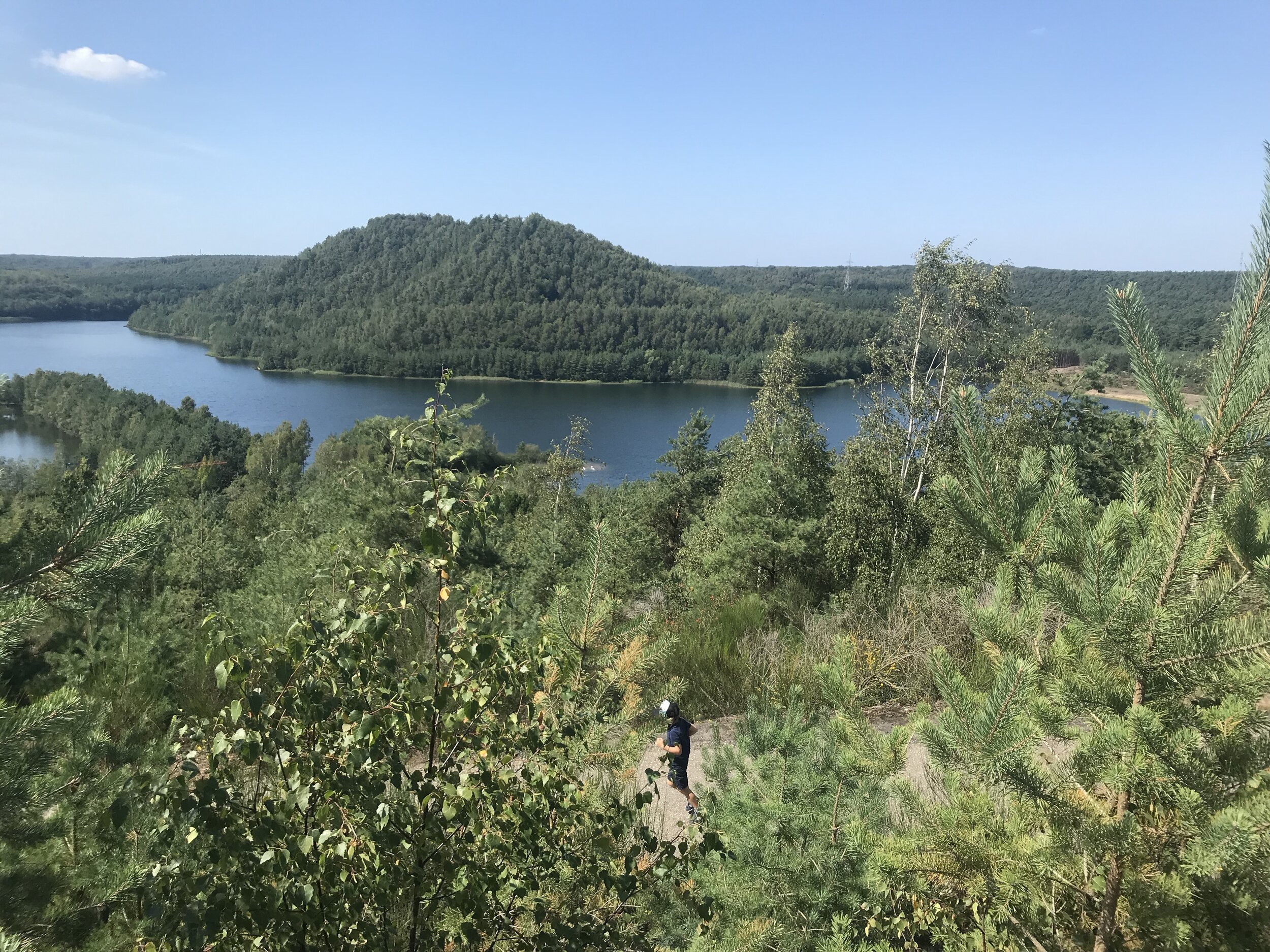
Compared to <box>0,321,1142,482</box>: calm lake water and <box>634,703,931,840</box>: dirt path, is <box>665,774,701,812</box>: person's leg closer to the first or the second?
<box>634,703,931,840</box>: dirt path

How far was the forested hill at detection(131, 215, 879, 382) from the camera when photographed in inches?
3991

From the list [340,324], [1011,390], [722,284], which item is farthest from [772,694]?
[722,284]

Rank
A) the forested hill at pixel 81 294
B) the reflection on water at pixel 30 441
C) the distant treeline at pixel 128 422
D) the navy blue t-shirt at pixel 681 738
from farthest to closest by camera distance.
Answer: the forested hill at pixel 81 294 < the reflection on water at pixel 30 441 < the distant treeline at pixel 128 422 < the navy blue t-shirt at pixel 681 738

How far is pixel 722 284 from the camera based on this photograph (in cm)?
17688

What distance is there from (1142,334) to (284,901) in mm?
2070

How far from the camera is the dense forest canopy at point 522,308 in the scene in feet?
326

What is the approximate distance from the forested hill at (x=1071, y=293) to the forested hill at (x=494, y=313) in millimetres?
12920

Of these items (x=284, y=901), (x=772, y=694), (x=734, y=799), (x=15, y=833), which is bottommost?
(x=772, y=694)

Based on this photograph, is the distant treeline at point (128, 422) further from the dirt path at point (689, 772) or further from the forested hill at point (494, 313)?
the dirt path at point (689, 772)

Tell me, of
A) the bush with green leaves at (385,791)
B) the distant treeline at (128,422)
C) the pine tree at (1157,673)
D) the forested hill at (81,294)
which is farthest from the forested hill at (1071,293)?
the forested hill at (81,294)

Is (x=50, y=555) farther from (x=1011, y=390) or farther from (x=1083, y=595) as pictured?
(x=1011, y=390)

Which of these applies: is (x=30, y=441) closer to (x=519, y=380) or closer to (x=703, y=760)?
(x=519, y=380)

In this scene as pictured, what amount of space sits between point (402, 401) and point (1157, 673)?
83669 millimetres

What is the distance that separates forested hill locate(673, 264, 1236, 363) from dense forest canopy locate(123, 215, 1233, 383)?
34.6 inches
